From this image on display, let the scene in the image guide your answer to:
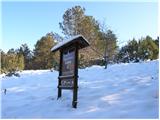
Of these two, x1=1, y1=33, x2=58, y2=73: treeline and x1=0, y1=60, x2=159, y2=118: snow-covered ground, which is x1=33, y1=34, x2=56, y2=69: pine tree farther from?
x1=0, y1=60, x2=159, y2=118: snow-covered ground

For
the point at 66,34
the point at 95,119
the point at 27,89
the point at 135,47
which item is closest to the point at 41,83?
the point at 27,89

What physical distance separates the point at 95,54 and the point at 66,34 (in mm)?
3455

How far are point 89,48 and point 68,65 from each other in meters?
20.2

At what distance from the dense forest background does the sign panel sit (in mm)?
9581

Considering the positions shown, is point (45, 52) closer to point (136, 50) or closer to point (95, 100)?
point (136, 50)

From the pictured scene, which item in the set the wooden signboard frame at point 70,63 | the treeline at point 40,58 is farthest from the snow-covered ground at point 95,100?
the treeline at point 40,58

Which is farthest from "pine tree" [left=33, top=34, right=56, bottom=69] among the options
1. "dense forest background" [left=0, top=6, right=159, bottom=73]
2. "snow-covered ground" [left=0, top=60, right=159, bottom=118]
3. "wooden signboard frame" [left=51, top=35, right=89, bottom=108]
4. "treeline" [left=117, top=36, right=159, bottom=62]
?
"wooden signboard frame" [left=51, top=35, right=89, bottom=108]

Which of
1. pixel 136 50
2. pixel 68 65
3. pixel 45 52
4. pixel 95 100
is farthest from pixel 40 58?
pixel 95 100

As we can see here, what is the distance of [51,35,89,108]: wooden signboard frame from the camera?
1047 centimetres

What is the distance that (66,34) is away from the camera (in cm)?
3150

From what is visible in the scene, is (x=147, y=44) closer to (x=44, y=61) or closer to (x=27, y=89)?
(x=44, y=61)

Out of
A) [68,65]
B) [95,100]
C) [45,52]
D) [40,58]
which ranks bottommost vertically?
[95,100]

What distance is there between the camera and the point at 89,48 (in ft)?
103

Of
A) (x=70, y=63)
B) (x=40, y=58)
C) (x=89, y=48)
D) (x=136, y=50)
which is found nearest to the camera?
(x=70, y=63)
